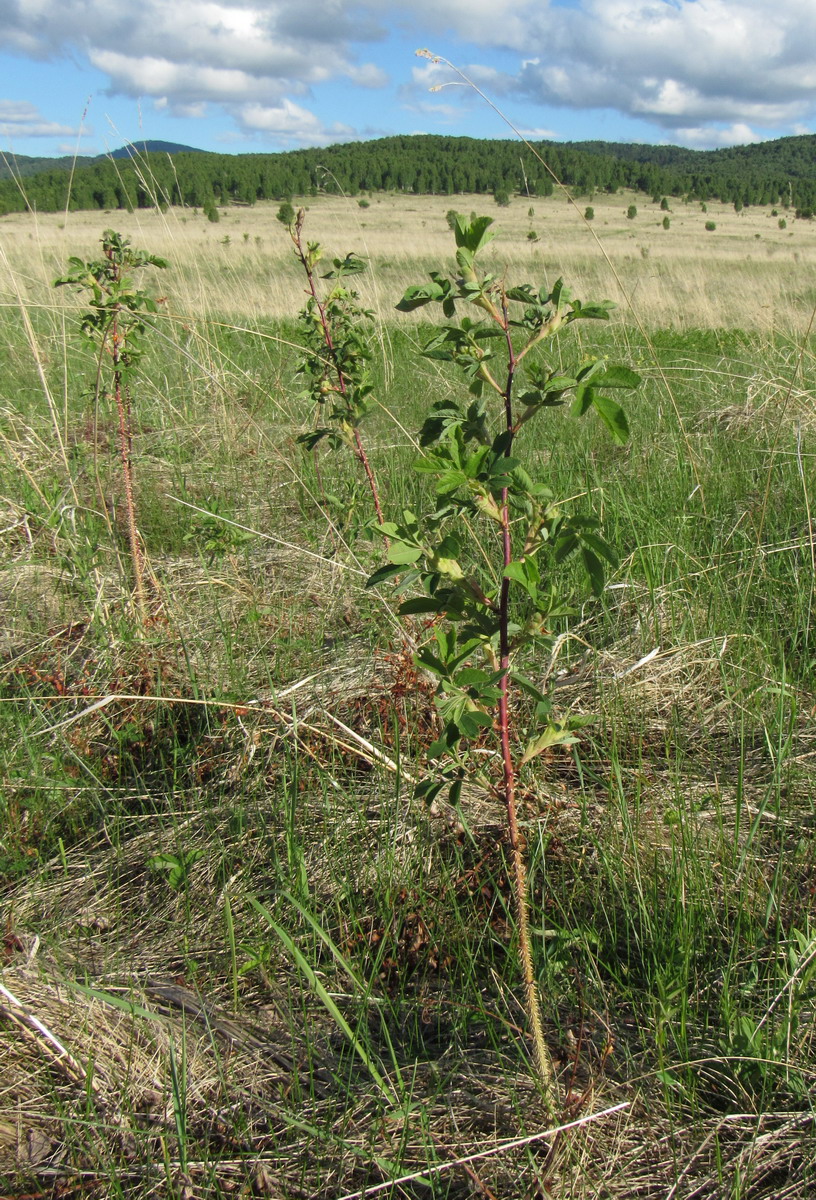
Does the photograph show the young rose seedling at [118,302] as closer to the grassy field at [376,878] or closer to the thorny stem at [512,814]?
the grassy field at [376,878]

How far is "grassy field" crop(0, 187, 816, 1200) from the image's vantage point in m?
1.08

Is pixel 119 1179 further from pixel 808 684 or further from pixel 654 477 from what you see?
pixel 654 477

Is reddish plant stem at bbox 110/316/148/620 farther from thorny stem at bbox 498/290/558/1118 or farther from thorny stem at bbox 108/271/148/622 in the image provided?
thorny stem at bbox 498/290/558/1118

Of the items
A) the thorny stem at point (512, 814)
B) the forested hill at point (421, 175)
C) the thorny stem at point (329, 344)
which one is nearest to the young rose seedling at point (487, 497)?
the thorny stem at point (512, 814)

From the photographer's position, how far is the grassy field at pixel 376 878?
1077 mm

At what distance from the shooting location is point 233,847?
62.7 inches

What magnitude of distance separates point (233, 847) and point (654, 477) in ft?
7.23

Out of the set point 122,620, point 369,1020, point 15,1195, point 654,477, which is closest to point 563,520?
point 369,1020

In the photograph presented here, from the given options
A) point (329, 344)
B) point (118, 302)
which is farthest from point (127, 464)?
point (329, 344)

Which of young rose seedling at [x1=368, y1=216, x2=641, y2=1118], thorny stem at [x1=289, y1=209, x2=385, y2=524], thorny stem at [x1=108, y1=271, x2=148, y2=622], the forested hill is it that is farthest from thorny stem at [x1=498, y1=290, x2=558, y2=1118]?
the forested hill

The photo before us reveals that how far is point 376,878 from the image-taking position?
1.50 meters

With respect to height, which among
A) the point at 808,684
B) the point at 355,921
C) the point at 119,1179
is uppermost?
the point at 808,684

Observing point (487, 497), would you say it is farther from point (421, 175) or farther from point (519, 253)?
point (421, 175)

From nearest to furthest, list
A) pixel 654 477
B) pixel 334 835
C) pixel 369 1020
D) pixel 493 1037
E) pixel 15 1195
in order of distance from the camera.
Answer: pixel 15 1195, pixel 493 1037, pixel 369 1020, pixel 334 835, pixel 654 477
